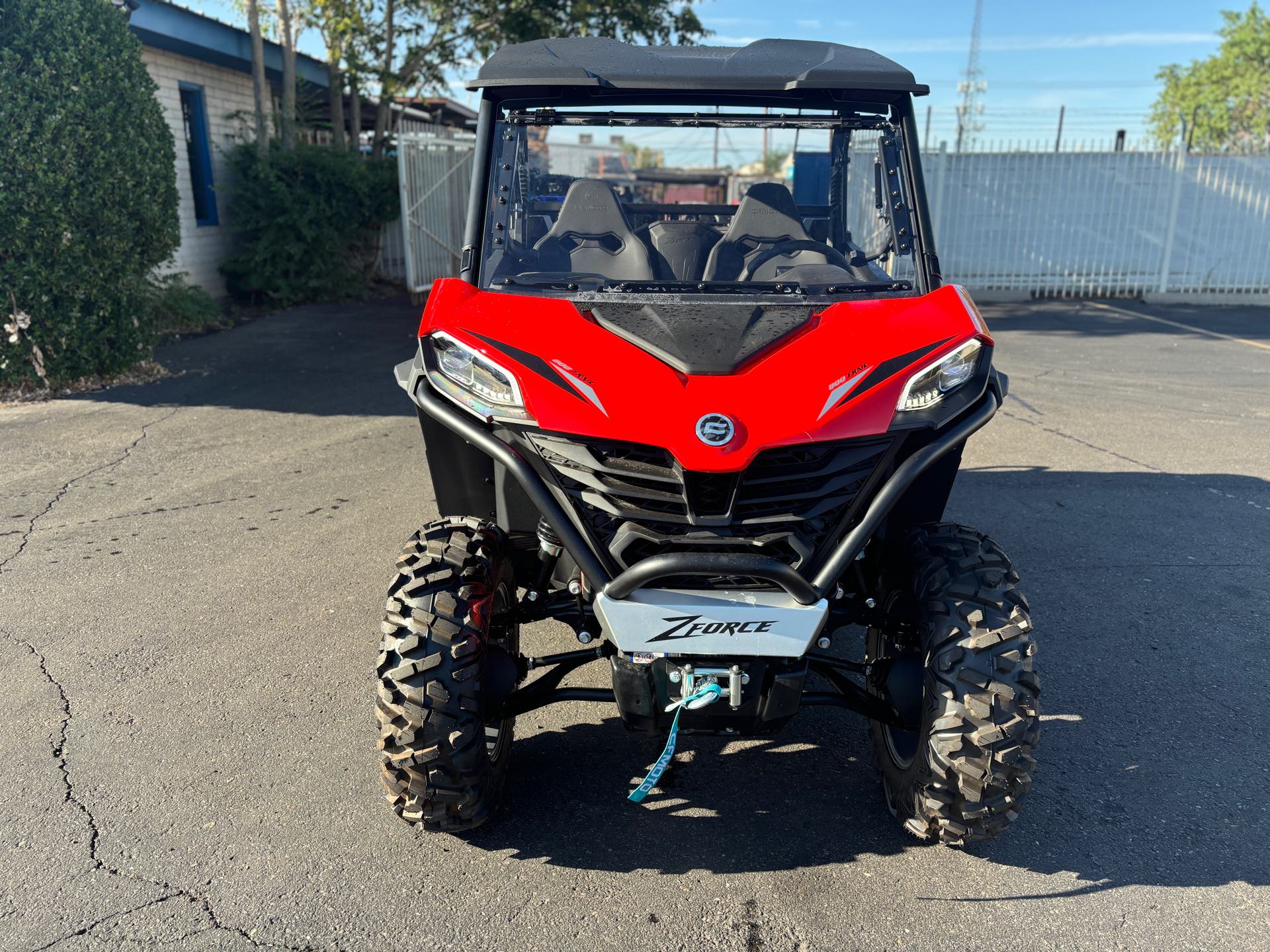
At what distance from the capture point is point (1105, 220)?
645 inches

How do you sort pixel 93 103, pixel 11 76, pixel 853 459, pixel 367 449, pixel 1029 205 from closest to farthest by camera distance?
pixel 853 459
pixel 367 449
pixel 11 76
pixel 93 103
pixel 1029 205

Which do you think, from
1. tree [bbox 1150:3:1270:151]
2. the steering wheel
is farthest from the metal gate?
tree [bbox 1150:3:1270:151]

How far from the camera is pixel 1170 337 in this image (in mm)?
12766

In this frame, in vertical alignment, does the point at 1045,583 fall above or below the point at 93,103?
below

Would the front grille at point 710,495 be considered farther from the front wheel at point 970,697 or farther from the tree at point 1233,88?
the tree at point 1233,88

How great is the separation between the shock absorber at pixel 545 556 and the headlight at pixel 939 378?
1.10 meters

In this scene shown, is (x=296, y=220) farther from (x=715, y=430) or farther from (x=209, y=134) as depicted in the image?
(x=715, y=430)

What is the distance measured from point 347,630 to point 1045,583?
348 centimetres

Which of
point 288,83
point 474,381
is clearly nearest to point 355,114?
point 288,83

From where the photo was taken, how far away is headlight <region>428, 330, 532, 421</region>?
284 centimetres

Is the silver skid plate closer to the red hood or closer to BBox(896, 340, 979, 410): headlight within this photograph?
the red hood

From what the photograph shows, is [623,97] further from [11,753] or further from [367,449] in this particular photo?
[367,449]

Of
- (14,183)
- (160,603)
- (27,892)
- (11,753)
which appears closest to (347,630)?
(160,603)

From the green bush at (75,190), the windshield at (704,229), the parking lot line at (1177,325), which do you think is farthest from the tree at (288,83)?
the parking lot line at (1177,325)
